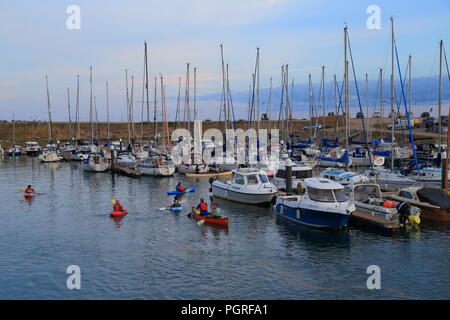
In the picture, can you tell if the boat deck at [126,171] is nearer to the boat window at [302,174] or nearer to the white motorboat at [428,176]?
the boat window at [302,174]

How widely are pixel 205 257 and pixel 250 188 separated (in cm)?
1416

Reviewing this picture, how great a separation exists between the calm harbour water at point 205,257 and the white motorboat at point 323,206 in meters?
0.75

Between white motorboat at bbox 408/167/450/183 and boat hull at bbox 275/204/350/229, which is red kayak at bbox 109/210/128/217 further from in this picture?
white motorboat at bbox 408/167/450/183

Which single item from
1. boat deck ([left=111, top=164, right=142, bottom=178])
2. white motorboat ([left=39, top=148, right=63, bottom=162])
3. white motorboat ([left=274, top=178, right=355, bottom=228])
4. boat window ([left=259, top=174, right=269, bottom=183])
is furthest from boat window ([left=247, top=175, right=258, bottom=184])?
white motorboat ([left=39, top=148, right=63, bottom=162])

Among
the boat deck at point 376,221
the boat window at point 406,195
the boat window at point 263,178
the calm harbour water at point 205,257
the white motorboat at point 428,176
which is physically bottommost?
the calm harbour water at point 205,257

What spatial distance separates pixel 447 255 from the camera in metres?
26.4

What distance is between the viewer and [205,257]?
2638cm

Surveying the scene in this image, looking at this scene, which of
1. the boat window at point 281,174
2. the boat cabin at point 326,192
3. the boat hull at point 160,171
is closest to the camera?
the boat cabin at point 326,192

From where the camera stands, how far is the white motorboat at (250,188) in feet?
129

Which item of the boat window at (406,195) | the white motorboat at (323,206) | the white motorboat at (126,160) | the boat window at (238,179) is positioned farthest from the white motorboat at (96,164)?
the boat window at (406,195)

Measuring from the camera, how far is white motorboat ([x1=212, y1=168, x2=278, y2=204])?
3944cm

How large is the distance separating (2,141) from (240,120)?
66842mm

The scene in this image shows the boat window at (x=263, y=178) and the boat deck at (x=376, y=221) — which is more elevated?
the boat window at (x=263, y=178)

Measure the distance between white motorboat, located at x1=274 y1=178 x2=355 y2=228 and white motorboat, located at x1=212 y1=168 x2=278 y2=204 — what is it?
621 centimetres
